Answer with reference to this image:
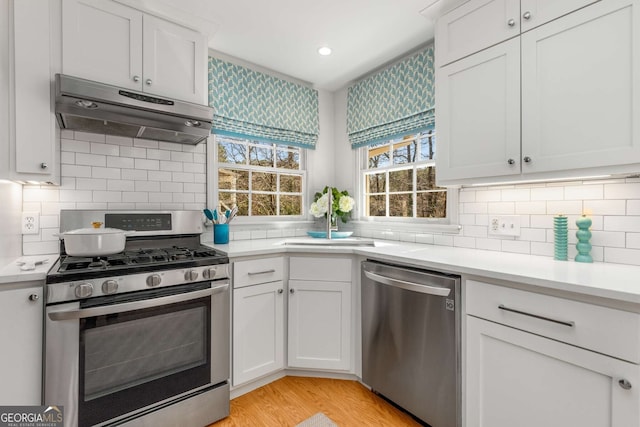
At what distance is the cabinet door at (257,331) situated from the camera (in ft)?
6.40

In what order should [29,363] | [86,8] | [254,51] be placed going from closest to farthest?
[29,363] → [86,8] → [254,51]

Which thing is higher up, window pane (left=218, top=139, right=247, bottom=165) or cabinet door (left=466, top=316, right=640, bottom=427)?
window pane (left=218, top=139, right=247, bottom=165)

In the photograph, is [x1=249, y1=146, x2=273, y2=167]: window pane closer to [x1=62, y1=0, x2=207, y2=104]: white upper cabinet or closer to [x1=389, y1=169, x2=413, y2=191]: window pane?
[x1=62, y1=0, x2=207, y2=104]: white upper cabinet

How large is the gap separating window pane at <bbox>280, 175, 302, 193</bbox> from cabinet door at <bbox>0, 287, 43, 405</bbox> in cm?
201

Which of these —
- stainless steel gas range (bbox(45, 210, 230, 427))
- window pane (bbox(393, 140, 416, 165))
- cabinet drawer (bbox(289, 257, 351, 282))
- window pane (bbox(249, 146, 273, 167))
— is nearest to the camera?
stainless steel gas range (bbox(45, 210, 230, 427))

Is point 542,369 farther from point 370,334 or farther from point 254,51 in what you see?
point 254,51

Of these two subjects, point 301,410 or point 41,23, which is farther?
point 301,410

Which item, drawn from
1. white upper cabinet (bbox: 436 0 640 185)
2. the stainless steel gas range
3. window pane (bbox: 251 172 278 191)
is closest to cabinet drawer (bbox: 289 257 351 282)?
the stainless steel gas range

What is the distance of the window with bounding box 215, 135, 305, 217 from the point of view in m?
2.71

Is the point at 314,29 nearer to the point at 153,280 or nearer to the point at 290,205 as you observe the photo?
the point at 290,205

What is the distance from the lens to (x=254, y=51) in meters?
2.49

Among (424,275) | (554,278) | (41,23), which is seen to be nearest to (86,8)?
(41,23)

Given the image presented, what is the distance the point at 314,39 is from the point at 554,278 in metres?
2.10

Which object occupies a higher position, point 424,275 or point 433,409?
point 424,275
